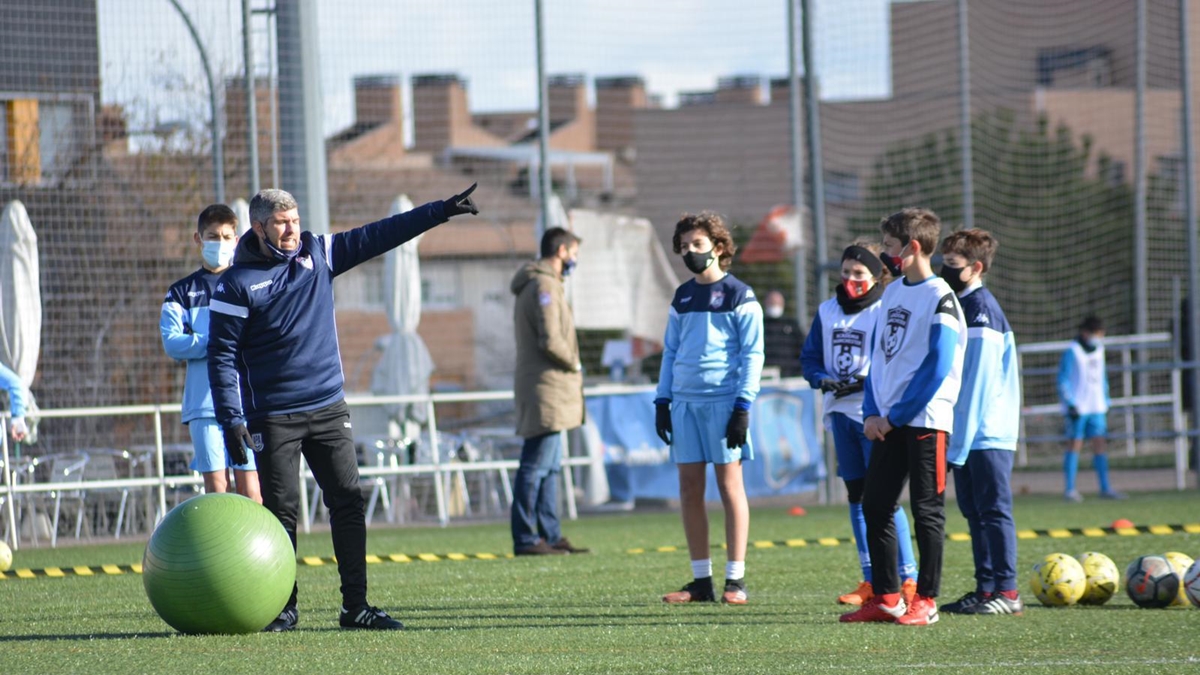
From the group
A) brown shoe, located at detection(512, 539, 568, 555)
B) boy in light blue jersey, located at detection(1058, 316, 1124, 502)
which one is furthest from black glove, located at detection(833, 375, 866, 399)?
boy in light blue jersey, located at detection(1058, 316, 1124, 502)

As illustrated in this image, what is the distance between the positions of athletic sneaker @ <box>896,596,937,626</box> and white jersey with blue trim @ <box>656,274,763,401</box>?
1.46 m

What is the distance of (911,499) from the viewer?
22.9 feet

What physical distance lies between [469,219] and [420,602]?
3214 centimetres

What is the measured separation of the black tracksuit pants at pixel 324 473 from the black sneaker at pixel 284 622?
0.04 metres

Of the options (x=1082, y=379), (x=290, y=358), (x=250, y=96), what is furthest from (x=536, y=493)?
(x=1082, y=379)

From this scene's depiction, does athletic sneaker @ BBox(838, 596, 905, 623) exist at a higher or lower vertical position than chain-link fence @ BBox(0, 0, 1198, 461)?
lower

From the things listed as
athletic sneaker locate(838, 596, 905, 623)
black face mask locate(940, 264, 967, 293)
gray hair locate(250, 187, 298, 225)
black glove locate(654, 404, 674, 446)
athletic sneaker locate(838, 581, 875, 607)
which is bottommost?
athletic sneaker locate(838, 581, 875, 607)

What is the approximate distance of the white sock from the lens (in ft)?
26.4

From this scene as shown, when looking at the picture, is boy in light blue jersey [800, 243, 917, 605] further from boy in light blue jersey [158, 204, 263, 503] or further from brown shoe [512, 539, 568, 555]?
brown shoe [512, 539, 568, 555]

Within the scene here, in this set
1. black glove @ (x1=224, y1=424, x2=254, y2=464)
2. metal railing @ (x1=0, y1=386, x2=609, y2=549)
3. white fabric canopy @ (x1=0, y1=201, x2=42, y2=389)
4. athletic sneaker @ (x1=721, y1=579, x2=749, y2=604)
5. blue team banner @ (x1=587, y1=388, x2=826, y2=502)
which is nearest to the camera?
black glove @ (x1=224, y1=424, x2=254, y2=464)

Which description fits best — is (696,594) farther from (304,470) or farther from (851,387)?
(304,470)

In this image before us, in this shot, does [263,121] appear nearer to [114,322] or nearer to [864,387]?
[114,322]

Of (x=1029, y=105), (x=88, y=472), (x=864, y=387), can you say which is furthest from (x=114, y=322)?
(x=1029, y=105)

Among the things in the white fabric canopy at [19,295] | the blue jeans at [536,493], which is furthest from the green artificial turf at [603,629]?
the white fabric canopy at [19,295]
